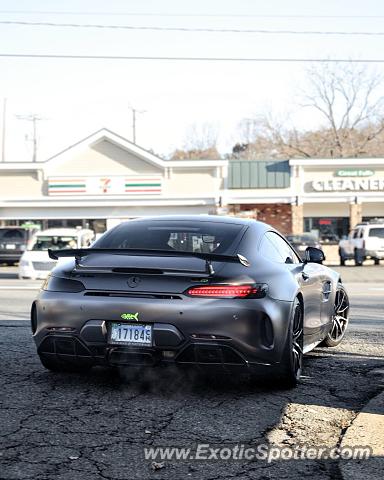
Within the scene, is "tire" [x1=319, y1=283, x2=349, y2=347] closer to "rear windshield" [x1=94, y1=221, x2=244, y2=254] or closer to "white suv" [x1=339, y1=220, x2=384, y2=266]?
"rear windshield" [x1=94, y1=221, x2=244, y2=254]

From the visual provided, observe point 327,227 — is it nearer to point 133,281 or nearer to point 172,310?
point 133,281

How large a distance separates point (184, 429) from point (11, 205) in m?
40.2

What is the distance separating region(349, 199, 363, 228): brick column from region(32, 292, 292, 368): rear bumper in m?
39.4

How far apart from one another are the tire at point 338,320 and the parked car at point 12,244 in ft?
83.3

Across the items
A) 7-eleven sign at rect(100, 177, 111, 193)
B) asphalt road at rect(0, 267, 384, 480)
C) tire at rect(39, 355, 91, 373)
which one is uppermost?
7-eleven sign at rect(100, 177, 111, 193)

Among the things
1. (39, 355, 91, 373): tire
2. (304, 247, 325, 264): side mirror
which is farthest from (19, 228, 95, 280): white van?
(39, 355, 91, 373): tire

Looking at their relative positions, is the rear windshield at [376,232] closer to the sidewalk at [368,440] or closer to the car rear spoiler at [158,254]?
the sidewalk at [368,440]

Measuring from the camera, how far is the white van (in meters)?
21.7

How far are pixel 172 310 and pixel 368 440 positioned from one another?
5.41 feet

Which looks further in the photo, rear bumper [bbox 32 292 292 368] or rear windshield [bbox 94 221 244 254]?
rear windshield [bbox 94 221 244 254]

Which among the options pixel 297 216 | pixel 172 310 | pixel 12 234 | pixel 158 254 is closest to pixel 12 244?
pixel 12 234

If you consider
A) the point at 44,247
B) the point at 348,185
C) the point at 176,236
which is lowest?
the point at 44,247

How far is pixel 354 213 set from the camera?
145 ft

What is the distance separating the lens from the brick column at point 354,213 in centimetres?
4419
